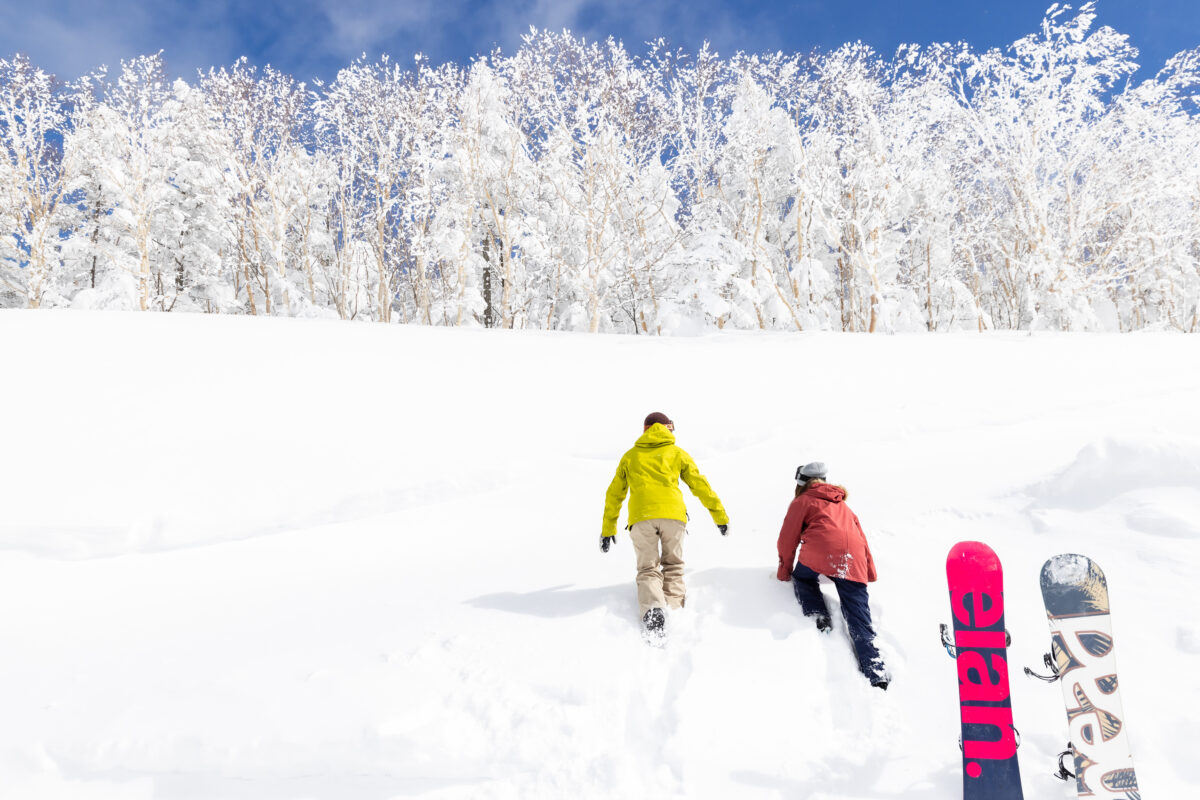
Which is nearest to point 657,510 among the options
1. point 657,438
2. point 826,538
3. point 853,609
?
point 657,438

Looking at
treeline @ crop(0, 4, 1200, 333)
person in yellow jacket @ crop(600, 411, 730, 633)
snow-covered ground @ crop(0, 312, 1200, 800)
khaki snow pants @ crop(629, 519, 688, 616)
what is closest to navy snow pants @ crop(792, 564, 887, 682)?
snow-covered ground @ crop(0, 312, 1200, 800)

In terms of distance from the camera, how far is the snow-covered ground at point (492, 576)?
110 inches

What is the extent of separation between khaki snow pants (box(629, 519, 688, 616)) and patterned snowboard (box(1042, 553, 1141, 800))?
6.73 ft

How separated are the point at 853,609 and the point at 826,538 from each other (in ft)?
1.44

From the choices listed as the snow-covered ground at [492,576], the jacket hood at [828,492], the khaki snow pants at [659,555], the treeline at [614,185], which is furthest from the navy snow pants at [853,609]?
the treeline at [614,185]

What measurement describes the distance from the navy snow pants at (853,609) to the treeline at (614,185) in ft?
43.7

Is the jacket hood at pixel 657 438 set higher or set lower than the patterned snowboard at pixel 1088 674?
higher

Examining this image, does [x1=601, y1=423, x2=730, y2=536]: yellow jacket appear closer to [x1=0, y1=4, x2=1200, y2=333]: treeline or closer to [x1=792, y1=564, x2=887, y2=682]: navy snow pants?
[x1=792, y1=564, x2=887, y2=682]: navy snow pants

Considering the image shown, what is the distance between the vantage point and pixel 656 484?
160 inches

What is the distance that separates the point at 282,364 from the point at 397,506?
14.9ft

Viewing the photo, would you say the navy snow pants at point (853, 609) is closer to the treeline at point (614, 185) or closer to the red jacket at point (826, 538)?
the red jacket at point (826, 538)

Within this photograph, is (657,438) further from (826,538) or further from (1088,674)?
(1088,674)

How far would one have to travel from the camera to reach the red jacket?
11.7ft

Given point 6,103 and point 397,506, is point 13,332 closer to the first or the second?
point 397,506
